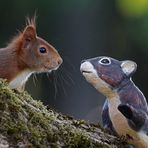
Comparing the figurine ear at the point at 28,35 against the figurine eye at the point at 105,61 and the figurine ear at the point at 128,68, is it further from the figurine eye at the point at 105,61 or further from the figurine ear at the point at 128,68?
the figurine ear at the point at 128,68

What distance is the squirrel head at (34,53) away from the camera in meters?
5.76

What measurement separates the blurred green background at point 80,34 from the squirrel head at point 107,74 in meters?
10.3

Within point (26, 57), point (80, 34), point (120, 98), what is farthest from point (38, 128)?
point (80, 34)

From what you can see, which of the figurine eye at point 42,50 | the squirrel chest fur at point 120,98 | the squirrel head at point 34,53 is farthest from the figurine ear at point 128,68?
the figurine eye at point 42,50

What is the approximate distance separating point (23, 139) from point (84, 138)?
359 millimetres

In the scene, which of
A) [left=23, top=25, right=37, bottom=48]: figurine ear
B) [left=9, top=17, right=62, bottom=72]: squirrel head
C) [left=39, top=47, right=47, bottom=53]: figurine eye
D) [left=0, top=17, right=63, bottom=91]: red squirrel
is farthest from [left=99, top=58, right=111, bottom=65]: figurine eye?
[left=39, top=47, right=47, bottom=53]: figurine eye

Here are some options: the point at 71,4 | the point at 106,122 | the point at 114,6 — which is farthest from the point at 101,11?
the point at 106,122

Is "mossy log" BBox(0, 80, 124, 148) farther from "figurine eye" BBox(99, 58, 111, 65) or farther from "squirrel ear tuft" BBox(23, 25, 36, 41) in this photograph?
"squirrel ear tuft" BBox(23, 25, 36, 41)

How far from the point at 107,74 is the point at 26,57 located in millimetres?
1564

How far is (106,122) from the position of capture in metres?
4.41

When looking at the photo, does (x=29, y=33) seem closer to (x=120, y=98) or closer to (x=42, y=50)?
(x=42, y=50)

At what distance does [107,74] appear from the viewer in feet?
14.2

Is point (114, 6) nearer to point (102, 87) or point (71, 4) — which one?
point (71, 4)

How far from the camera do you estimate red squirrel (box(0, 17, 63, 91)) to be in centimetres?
556
